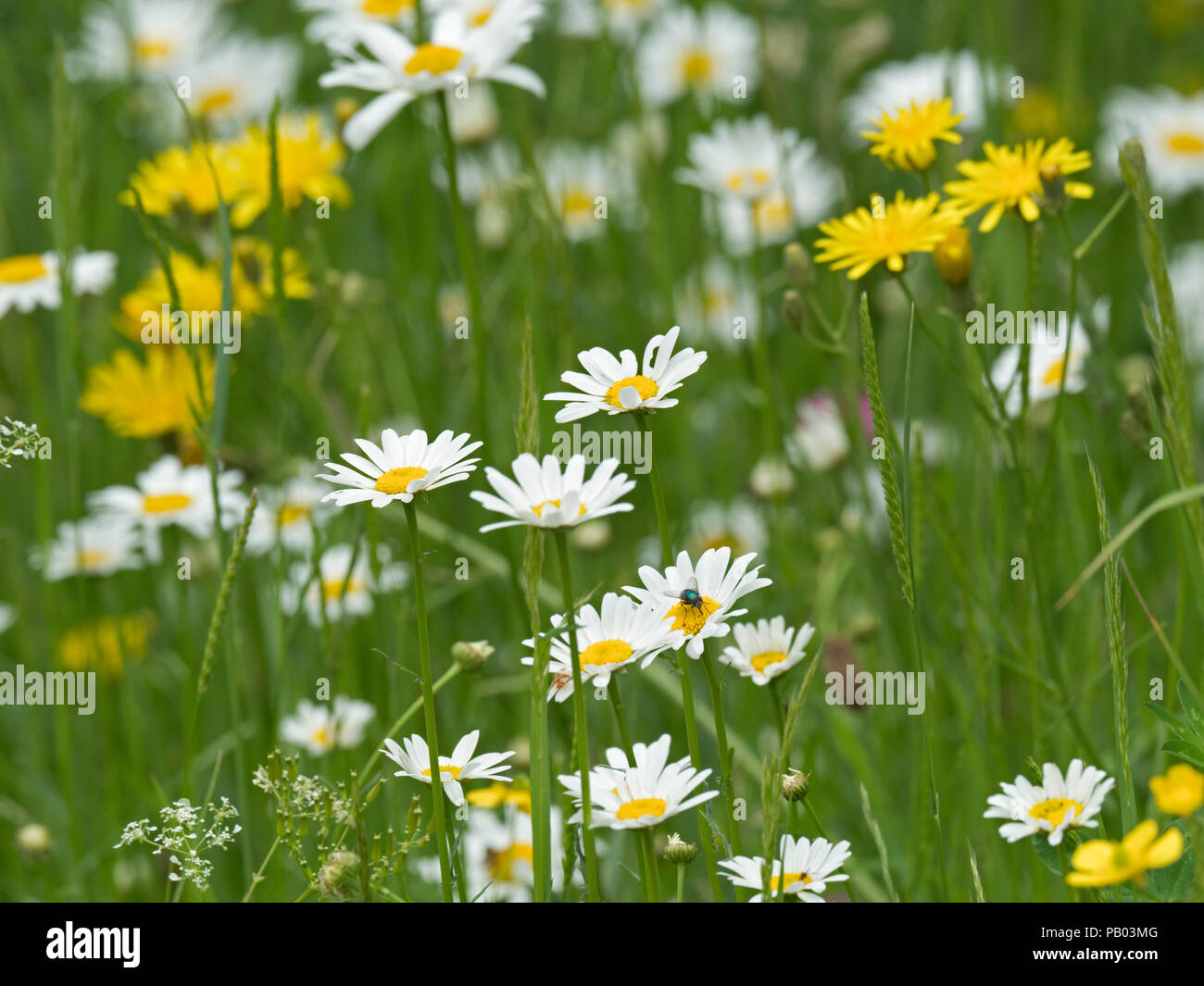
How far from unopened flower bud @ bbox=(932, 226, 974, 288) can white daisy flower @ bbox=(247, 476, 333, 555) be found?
0.90m

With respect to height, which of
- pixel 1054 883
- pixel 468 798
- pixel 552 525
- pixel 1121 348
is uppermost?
pixel 1121 348

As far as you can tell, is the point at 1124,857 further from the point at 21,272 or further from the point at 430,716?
the point at 21,272

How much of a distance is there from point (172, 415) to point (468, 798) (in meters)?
0.99

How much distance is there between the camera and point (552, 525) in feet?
2.66

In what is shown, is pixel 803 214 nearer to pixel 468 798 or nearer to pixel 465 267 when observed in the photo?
pixel 465 267

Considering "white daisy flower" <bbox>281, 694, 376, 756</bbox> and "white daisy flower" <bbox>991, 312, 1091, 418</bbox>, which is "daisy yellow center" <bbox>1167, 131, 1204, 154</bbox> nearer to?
"white daisy flower" <bbox>991, 312, 1091, 418</bbox>

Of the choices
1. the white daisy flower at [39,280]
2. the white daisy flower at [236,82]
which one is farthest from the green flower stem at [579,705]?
the white daisy flower at [236,82]

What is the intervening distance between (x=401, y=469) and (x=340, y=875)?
11.2 inches

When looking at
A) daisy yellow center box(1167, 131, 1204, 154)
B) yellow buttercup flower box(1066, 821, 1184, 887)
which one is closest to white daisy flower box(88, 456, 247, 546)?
yellow buttercup flower box(1066, 821, 1184, 887)

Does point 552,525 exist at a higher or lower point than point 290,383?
lower

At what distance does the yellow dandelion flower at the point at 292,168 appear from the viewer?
69.1 inches

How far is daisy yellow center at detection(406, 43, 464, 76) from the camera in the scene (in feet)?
4.89

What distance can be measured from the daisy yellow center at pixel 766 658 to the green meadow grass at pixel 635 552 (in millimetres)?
31
